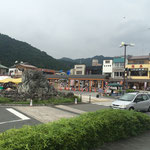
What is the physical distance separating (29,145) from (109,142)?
2.92 metres

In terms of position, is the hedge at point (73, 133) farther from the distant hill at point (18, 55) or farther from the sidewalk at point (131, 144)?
the distant hill at point (18, 55)

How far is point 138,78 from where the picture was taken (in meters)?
50.4

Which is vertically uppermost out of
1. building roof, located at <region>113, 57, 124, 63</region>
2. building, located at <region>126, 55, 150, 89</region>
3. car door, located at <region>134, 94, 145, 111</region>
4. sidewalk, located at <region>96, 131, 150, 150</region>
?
building roof, located at <region>113, 57, 124, 63</region>

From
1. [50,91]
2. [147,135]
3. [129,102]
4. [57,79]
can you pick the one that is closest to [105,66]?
[57,79]

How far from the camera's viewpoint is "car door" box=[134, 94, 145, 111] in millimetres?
11719

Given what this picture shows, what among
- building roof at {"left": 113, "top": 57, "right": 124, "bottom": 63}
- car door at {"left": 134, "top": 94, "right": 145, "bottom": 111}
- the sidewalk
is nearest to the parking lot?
car door at {"left": 134, "top": 94, "right": 145, "bottom": 111}

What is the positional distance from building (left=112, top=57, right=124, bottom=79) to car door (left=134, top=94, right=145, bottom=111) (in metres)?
44.5

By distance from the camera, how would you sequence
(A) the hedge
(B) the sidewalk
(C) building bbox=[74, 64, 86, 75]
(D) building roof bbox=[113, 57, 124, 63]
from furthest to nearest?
(C) building bbox=[74, 64, 86, 75]
(D) building roof bbox=[113, 57, 124, 63]
(B) the sidewalk
(A) the hedge

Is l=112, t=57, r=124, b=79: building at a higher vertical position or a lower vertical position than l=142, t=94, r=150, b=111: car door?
higher

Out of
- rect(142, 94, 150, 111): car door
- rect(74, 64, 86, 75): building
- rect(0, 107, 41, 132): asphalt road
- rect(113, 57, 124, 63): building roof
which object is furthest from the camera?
rect(74, 64, 86, 75): building

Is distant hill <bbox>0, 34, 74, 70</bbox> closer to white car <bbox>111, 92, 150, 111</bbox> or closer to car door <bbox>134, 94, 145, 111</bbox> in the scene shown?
white car <bbox>111, 92, 150, 111</bbox>

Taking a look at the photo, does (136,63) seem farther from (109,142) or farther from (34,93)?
(109,142)

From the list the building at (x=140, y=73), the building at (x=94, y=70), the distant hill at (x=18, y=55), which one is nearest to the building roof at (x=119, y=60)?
the building at (x=140, y=73)

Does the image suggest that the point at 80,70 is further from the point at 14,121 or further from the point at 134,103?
the point at 14,121
